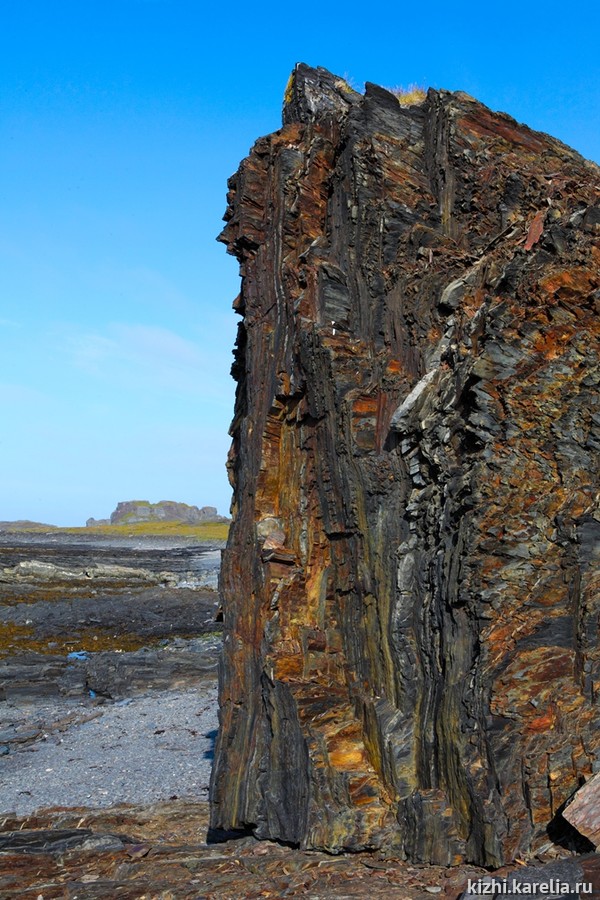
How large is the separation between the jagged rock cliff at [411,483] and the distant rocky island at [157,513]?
163 m

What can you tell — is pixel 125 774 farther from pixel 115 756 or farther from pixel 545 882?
pixel 545 882

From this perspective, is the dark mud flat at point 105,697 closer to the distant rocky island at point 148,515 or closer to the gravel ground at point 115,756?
the gravel ground at point 115,756

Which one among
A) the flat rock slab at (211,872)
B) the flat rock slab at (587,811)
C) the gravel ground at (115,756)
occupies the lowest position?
the gravel ground at (115,756)

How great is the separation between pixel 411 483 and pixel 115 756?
13192mm

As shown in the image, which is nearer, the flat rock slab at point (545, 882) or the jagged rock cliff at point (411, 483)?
the flat rock slab at point (545, 882)

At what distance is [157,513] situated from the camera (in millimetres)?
182250

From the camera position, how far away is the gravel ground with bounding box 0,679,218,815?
1747cm

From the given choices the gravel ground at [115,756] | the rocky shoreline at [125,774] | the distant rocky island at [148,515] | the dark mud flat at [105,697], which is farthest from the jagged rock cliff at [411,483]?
the distant rocky island at [148,515]

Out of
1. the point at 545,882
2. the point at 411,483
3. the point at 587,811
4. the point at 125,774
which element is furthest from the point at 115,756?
the point at 545,882

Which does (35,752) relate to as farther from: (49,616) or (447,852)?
(49,616)

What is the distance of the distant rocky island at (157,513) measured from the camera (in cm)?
17988

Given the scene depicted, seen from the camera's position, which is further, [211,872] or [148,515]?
[148,515]

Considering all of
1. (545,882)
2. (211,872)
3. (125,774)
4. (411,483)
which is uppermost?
(411,483)

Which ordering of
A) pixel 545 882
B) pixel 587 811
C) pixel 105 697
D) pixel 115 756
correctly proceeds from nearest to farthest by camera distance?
pixel 545 882, pixel 587 811, pixel 115 756, pixel 105 697
